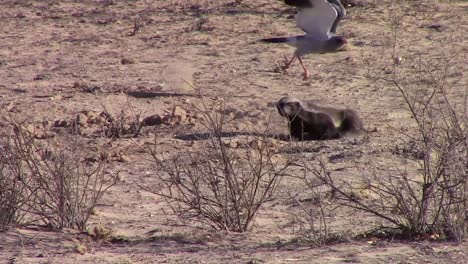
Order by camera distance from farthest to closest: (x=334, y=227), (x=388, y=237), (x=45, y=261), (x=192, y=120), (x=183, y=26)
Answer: (x=183, y=26) → (x=192, y=120) → (x=334, y=227) → (x=388, y=237) → (x=45, y=261)

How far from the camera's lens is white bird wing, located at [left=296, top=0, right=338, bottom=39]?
13211mm

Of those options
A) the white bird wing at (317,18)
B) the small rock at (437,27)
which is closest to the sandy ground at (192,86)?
the small rock at (437,27)

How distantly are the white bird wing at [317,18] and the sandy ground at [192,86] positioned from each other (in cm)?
31

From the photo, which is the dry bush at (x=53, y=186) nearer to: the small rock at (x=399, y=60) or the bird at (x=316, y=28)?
the bird at (x=316, y=28)

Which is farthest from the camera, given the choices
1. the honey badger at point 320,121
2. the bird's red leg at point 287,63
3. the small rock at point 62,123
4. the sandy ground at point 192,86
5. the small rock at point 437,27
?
the small rock at point 437,27

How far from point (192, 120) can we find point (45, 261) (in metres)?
4.33

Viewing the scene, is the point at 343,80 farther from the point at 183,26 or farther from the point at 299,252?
the point at 299,252

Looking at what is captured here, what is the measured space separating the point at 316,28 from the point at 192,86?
4236mm

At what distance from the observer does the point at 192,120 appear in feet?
35.0

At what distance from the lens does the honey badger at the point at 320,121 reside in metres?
10.2

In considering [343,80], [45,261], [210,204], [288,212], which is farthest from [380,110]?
[45,261]

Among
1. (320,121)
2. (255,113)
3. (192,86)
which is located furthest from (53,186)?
(255,113)

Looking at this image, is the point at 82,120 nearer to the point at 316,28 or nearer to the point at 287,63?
the point at 287,63

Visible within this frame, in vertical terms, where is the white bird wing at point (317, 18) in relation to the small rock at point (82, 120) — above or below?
above
